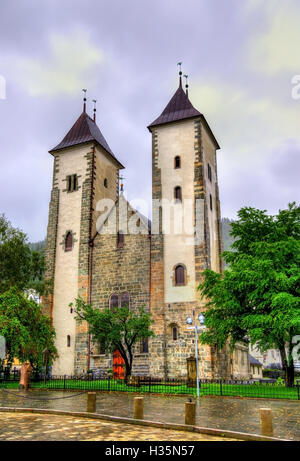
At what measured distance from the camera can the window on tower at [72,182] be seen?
117 feet

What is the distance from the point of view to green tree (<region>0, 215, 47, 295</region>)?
32.7m

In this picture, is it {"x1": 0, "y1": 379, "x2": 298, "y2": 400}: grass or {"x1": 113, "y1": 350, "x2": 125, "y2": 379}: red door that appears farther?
{"x1": 113, "y1": 350, "x2": 125, "y2": 379}: red door

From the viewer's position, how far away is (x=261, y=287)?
22.5 metres

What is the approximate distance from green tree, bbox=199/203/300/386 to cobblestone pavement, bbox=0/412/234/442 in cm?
1201

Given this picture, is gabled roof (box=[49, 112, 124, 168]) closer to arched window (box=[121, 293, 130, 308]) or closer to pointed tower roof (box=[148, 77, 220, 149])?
pointed tower roof (box=[148, 77, 220, 149])

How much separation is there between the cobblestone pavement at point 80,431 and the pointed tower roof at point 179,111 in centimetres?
2572

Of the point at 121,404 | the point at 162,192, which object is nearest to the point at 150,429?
the point at 121,404

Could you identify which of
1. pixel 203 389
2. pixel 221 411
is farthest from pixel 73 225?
pixel 221 411

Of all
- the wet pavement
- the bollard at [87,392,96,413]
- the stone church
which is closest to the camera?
the wet pavement

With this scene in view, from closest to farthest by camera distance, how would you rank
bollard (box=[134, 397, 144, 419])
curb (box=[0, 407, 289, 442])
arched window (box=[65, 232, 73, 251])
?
curb (box=[0, 407, 289, 442]) → bollard (box=[134, 397, 144, 419]) → arched window (box=[65, 232, 73, 251])

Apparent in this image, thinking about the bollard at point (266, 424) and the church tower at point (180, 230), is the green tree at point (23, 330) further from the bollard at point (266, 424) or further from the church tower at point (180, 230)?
the bollard at point (266, 424)

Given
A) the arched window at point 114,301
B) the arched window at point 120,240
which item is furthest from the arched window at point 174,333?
the arched window at point 120,240

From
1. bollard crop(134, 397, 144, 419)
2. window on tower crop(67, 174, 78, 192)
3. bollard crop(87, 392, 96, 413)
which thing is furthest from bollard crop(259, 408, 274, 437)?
window on tower crop(67, 174, 78, 192)
